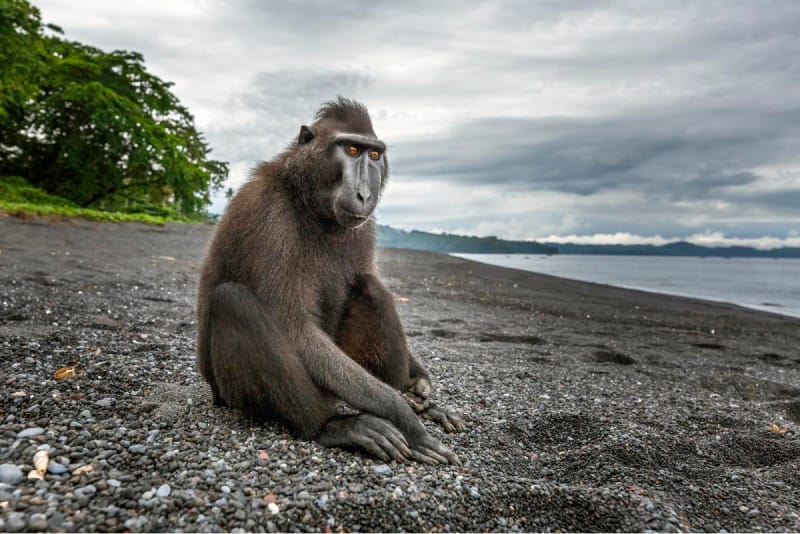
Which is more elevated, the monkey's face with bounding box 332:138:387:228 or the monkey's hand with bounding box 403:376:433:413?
the monkey's face with bounding box 332:138:387:228

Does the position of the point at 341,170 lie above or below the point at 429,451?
above

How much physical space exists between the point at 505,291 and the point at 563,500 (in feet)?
51.9

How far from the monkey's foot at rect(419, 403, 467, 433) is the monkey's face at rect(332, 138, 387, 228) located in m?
1.80

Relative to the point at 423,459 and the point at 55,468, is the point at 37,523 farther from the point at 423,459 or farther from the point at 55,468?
the point at 423,459

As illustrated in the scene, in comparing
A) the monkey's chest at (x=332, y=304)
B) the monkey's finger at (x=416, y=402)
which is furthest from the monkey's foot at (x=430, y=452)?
the monkey's chest at (x=332, y=304)

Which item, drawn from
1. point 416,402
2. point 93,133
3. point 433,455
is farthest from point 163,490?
point 93,133

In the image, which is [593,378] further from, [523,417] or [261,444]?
[261,444]

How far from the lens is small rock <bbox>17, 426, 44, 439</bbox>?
12.0 ft

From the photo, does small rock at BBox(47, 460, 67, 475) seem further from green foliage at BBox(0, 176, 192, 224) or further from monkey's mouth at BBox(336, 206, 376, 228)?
green foliage at BBox(0, 176, 192, 224)

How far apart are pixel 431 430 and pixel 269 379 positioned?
1552 mm

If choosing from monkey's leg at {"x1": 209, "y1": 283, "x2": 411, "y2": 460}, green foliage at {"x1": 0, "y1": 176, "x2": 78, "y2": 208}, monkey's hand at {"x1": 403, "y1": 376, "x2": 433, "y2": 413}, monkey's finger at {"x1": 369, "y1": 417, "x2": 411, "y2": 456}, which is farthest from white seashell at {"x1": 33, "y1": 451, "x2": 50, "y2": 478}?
green foliage at {"x1": 0, "y1": 176, "x2": 78, "y2": 208}

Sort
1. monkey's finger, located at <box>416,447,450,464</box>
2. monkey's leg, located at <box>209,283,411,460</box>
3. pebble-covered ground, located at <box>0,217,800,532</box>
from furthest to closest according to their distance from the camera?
monkey's finger, located at <box>416,447,450,464</box> < monkey's leg, located at <box>209,283,411,460</box> < pebble-covered ground, located at <box>0,217,800,532</box>

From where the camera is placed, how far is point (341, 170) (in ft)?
14.6

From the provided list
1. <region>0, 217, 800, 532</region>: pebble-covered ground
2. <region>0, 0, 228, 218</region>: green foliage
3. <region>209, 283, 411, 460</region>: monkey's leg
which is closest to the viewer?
<region>0, 217, 800, 532</region>: pebble-covered ground
